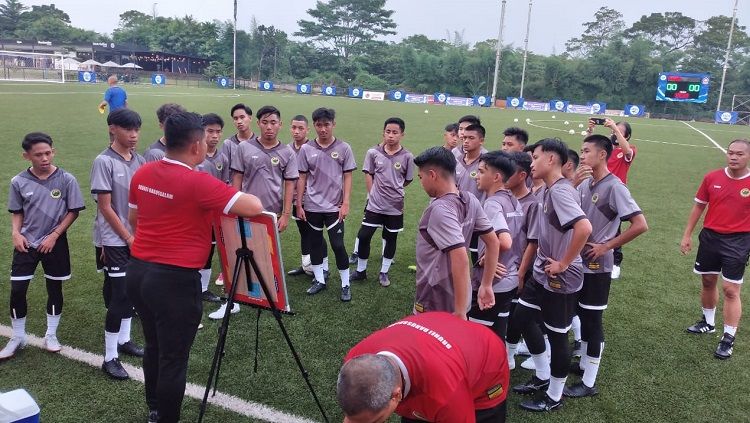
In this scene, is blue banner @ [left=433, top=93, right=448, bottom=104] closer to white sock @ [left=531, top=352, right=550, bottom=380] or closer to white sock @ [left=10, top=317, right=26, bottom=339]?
white sock @ [left=531, top=352, right=550, bottom=380]

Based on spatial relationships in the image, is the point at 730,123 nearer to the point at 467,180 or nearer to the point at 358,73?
the point at 358,73

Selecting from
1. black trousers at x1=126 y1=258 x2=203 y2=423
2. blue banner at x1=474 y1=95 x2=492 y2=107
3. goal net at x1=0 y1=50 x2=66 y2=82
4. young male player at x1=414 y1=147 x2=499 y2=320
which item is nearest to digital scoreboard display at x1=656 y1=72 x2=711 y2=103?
blue banner at x1=474 y1=95 x2=492 y2=107

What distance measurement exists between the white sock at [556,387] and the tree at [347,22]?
8910cm

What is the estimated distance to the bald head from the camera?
1.95 meters

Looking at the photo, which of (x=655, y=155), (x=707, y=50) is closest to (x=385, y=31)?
(x=707, y=50)

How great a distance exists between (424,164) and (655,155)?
21919 mm

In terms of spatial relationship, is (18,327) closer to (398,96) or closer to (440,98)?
(398,96)

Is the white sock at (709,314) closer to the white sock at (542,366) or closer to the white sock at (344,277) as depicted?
the white sock at (542,366)

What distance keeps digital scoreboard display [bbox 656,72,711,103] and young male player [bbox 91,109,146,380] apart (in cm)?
5178

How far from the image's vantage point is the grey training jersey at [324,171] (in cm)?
673

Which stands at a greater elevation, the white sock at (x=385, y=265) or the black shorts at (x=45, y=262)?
the black shorts at (x=45, y=262)

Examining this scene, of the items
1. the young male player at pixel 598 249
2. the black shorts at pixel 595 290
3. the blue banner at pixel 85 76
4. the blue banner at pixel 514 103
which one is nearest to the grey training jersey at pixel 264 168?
the young male player at pixel 598 249

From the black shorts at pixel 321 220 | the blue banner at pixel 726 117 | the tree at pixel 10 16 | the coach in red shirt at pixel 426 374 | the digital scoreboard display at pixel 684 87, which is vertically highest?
the tree at pixel 10 16

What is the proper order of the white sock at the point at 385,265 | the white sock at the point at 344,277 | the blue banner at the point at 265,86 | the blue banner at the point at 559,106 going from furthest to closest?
the blue banner at the point at 265,86 < the blue banner at the point at 559,106 < the white sock at the point at 385,265 < the white sock at the point at 344,277
